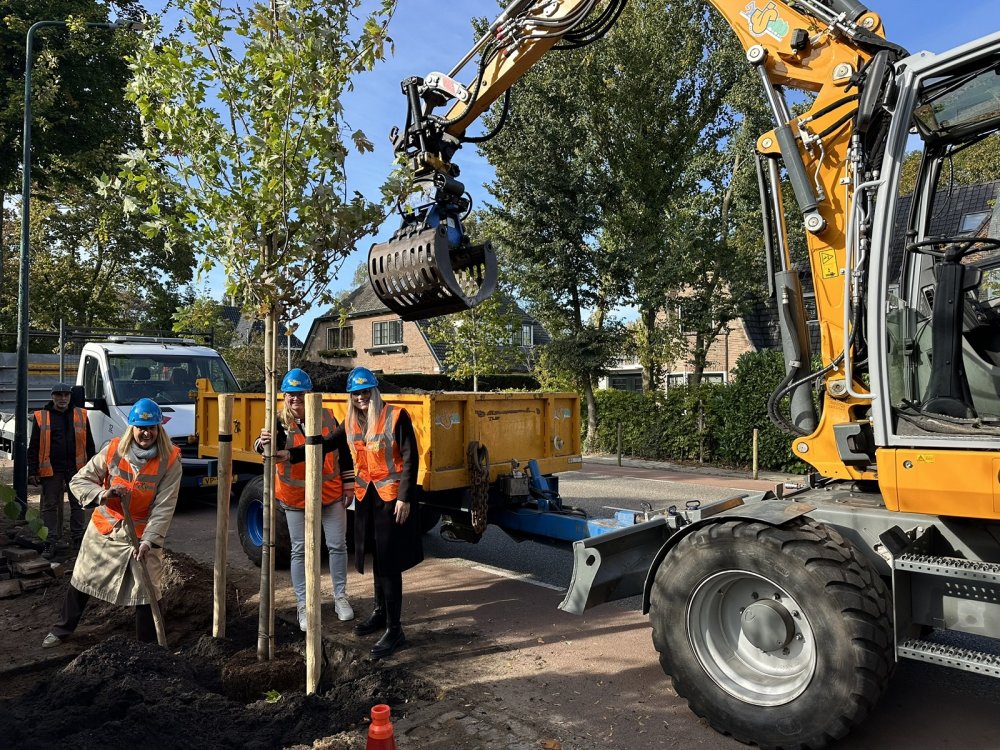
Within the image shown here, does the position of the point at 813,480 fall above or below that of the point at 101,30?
below

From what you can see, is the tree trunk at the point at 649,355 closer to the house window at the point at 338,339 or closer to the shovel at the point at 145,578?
the shovel at the point at 145,578

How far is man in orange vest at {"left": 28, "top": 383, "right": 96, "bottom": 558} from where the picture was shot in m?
8.30

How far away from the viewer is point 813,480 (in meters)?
4.73

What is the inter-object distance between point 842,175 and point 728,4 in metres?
1.43

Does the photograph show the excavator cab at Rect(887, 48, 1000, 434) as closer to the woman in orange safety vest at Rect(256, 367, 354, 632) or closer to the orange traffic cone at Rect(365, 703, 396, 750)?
the orange traffic cone at Rect(365, 703, 396, 750)

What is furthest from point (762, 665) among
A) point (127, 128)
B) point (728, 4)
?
point (127, 128)

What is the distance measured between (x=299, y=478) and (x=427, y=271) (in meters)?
1.90

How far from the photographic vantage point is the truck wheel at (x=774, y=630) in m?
3.27

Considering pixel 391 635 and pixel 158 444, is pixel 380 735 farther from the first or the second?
pixel 158 444

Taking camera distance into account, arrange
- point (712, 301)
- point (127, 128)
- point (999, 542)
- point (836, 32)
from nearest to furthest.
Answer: point (999, 542) < point (836, 32) < point (127, 128) < point (712, 301)

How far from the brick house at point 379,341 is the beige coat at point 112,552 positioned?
2713 cm

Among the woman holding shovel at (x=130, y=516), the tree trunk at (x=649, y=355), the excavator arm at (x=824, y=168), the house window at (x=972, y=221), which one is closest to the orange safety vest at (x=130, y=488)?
the woman holding shovel at (x=130, y=516)

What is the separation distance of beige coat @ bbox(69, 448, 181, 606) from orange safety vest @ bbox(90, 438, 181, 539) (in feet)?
0.13

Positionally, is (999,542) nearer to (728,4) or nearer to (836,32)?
(836,32)
